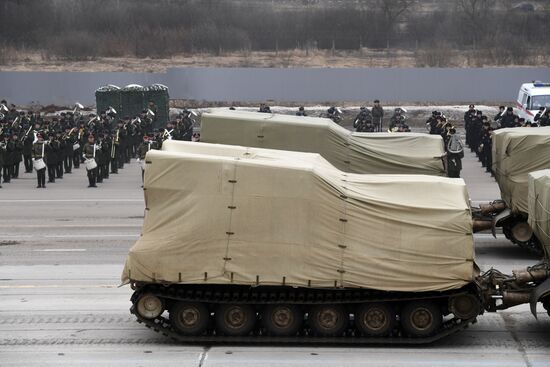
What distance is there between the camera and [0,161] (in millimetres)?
33219

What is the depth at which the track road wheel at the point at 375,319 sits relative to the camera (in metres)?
14.8

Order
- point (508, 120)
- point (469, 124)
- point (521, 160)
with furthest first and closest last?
1. point (469, 124)
2. point (508, 120)
3. point (521, 160)

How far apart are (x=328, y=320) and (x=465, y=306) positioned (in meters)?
1.78

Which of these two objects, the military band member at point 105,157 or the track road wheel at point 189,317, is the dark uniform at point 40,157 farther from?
the track road wheel at point 189,317

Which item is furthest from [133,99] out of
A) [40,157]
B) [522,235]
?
[522,235]

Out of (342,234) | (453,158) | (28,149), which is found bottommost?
(28,149)

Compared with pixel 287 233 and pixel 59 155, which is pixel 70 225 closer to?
pixel 59 155

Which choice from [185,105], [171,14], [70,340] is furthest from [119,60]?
[70,340]

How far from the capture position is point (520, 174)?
2078 cm

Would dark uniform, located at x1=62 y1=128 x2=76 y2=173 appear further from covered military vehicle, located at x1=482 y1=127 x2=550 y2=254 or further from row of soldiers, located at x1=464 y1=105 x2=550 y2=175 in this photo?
covered military vehicle, located at x1=482 y1=127 x2=550 y2=254

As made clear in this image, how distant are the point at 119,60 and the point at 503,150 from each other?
4660cm

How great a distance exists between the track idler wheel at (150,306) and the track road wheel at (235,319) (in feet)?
2.50

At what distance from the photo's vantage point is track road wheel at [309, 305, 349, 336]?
1485 cm

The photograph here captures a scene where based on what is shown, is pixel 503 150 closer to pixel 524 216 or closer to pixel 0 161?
pixel 524 216
